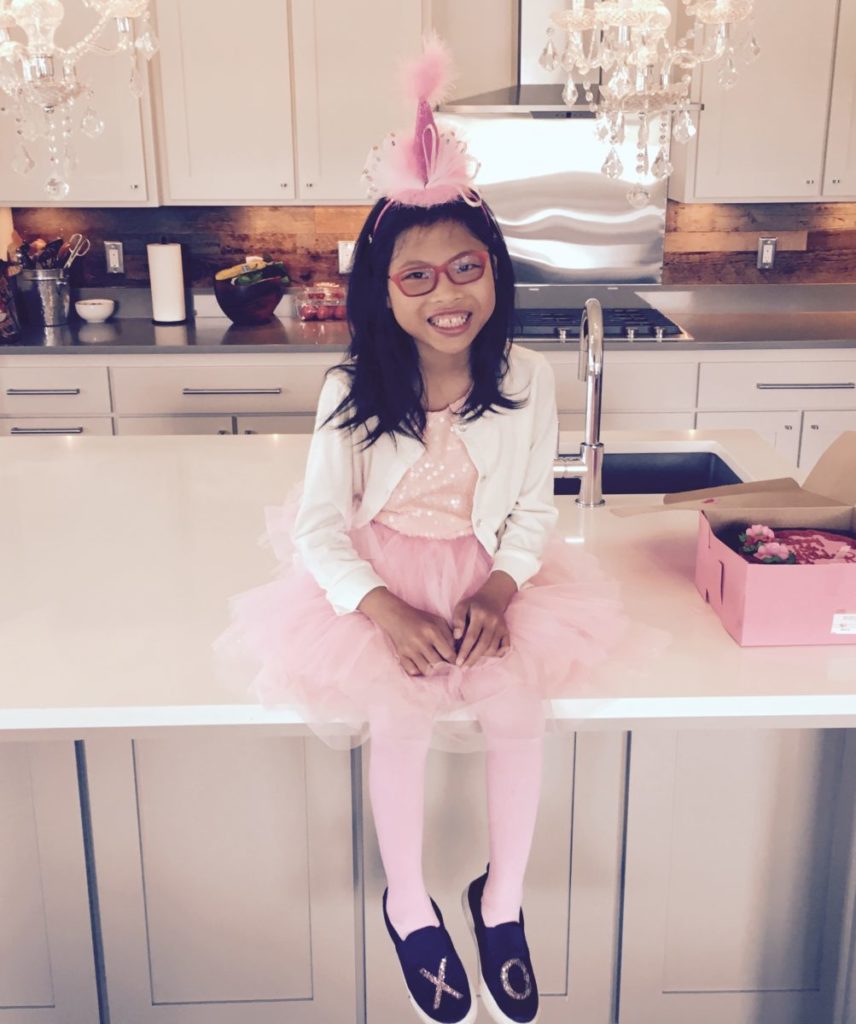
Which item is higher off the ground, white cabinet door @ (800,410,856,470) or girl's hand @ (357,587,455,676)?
girl's hand @ (357,587,455,676)

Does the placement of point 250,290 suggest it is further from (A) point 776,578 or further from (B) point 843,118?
(A) point 776,578

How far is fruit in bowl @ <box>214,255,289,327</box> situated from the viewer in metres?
3.63

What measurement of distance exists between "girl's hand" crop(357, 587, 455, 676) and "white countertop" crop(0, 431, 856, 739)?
141 millimetres

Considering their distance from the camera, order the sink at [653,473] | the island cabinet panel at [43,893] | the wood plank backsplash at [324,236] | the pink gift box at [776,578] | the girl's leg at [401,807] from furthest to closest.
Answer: the wood plank backsplash at [324,236], the sink at [653,473], the island cabinet panel at [43,893], the pink gift box at [776,578], the girl's leg at [401,807]

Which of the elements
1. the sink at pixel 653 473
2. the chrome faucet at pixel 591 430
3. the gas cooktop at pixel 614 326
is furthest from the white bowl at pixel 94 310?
the chrome faucet at pixel 591 430

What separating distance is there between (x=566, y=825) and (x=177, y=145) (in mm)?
2754

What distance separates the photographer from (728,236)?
3920mm

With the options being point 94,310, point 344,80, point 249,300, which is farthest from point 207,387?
point 344,80

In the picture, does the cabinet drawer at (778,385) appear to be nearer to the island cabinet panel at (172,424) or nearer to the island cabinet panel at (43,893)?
the island cabinet panel at (172,424)

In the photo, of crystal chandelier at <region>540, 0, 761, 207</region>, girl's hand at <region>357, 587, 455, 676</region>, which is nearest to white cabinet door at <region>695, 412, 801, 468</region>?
crystal chandelier at <region>540, 0, 761, 207</region>

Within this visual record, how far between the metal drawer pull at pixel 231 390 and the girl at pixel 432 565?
2.08 m

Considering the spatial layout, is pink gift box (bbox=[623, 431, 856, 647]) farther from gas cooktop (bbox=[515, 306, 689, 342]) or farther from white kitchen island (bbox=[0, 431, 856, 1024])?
gas cooktop (bbox=[515, 306, 689, 342])

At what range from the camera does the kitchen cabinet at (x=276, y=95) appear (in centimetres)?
336

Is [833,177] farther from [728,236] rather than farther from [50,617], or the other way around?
[50,617]
